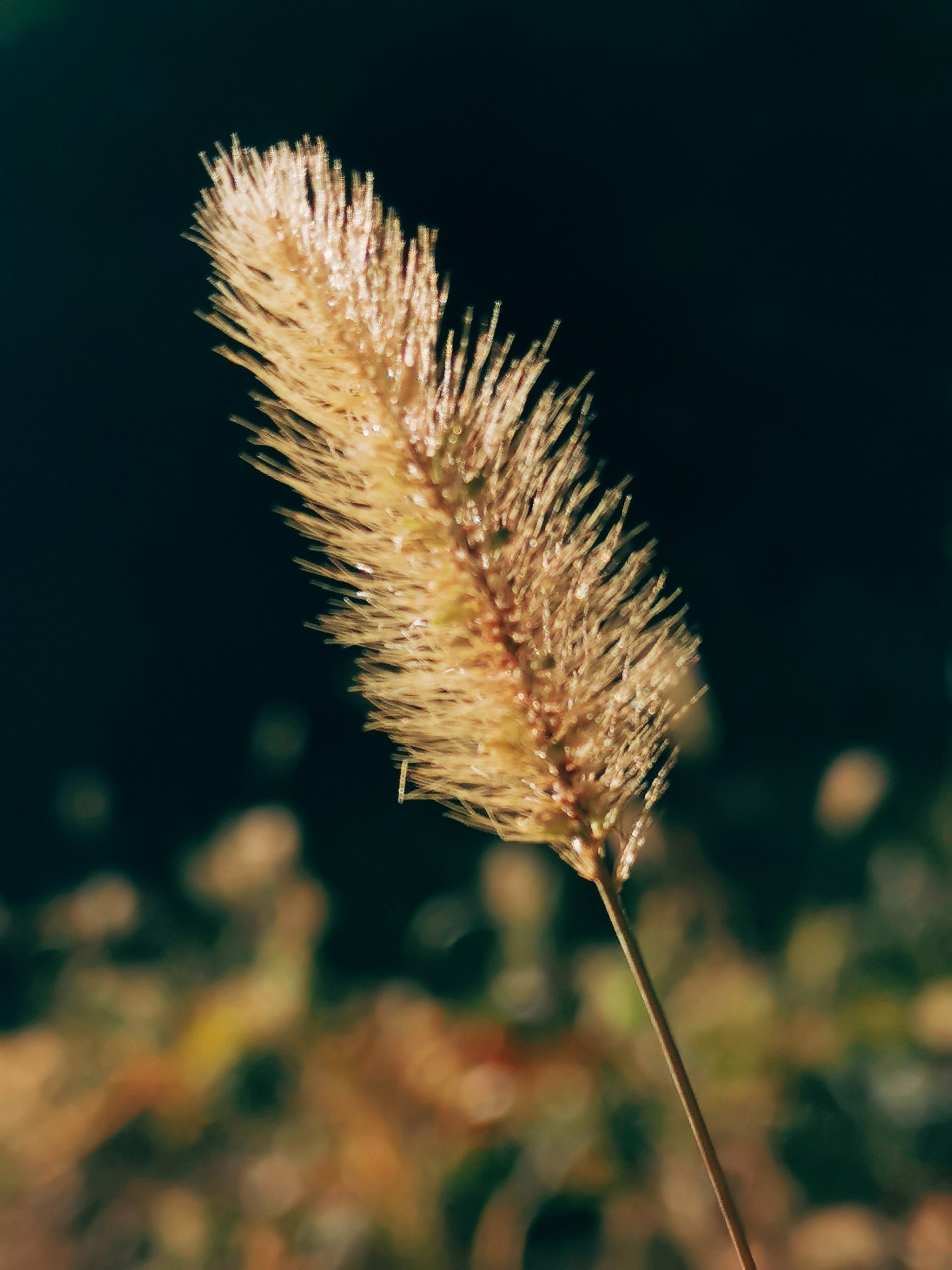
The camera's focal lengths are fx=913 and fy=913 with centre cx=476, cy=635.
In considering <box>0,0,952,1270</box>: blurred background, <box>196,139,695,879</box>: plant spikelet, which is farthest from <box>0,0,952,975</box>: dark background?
<box>196,139,695,879</box>: plant spikelet

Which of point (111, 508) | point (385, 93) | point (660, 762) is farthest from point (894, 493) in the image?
point (111, 508)

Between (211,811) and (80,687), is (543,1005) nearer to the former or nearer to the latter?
(211,811)

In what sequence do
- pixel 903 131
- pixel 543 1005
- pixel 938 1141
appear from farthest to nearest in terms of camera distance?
pixel 903 131 → pixel 543 1005 → pixel 938 1141

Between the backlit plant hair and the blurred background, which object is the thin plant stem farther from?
the blurred background

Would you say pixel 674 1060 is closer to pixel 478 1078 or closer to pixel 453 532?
pixel 453 532

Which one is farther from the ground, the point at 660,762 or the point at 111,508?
the point at 111,508

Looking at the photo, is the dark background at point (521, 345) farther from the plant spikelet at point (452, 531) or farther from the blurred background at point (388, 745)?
the plant spikelet at point (452, 531)

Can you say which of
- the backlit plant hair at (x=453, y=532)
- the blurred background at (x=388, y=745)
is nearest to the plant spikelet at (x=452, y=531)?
the backlit plant hair at (x=453, y=532)
